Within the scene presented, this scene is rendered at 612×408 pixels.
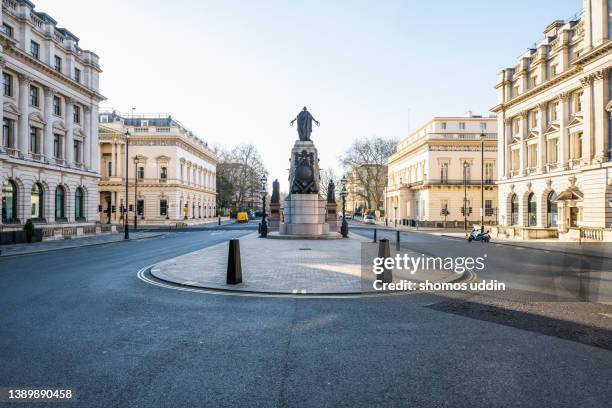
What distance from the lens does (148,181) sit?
59.5 metres

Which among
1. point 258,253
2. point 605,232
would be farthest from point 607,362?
point 605,232

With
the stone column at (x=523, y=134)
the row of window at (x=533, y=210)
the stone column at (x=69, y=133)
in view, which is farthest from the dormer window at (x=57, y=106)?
the stone column at (x=523, y=134)

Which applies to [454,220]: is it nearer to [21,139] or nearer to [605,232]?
[605,232]

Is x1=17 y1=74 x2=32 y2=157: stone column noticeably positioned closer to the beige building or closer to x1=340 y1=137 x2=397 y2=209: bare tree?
the beige building

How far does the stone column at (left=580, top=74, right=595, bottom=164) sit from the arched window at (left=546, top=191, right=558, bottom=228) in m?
6.21

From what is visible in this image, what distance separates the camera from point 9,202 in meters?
29.5

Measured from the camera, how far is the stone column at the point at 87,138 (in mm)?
39625

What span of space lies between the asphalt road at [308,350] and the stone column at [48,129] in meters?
30.5

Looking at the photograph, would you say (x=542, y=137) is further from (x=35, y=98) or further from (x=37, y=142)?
(x=35, y=98)

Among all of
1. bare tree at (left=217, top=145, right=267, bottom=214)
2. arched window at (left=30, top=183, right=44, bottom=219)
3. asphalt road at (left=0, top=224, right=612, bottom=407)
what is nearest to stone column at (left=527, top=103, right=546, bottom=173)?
asphalt road at (left=0, top=224, right=612, bottom=407)

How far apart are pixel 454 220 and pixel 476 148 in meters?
11.6

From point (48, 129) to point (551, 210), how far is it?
156ft

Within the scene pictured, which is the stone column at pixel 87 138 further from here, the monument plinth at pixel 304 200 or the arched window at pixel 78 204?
the monument plinth at pixel 304 200
